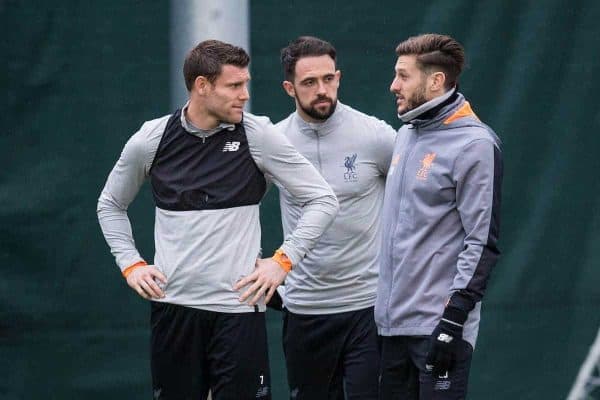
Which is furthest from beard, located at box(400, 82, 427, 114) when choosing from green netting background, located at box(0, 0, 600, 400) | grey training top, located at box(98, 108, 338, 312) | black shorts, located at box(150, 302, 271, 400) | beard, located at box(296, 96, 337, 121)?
green netting background, located at box(0, 0, 600, 400)

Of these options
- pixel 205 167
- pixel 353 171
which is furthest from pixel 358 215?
pixel 205 167

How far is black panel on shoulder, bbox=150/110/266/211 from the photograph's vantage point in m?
4.15

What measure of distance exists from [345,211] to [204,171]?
73cm

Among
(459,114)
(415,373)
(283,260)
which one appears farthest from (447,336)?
(459,114)

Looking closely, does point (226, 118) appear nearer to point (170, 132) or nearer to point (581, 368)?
point (170, 132)

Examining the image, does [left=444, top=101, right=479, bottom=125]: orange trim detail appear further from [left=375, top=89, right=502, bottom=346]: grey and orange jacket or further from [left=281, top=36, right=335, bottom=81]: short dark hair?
[left=281, top=36, right=335, bottom=81]: short dark hair

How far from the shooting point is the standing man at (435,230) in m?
3.89

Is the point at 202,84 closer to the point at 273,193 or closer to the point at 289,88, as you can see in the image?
the point at 289,88

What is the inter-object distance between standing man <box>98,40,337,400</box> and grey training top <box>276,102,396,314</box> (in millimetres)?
458

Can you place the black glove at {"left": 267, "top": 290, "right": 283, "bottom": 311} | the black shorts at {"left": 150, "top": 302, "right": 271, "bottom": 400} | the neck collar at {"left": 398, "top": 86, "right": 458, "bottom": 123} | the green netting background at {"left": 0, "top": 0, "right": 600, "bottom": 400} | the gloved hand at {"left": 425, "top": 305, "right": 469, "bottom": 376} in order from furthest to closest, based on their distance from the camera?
the green netting background at {"left": 0, "top": 0, "right": 600, "bottom": 400}
the black glove at {"left": 267, "top": 290, "right": 283, "bottom": 311}
the black shorts at {"left": 150, "top": 302, "right": 271, "bottom": 400}
the neck collar at {"left": 398, "top": 86, "right": 458, "bottom": 123}
the gloved hand at {"left": 425, "top": 305, "right": 469, "bottom": 376}

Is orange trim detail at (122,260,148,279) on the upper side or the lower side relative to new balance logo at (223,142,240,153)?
lower

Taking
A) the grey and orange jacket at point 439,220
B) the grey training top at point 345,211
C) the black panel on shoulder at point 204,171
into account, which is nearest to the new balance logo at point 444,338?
the grey and orange jacket at point 439,220

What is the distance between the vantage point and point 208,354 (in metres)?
4.20

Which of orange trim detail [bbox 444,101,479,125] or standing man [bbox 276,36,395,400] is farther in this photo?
standing man [bbox 276,36,395,400]
